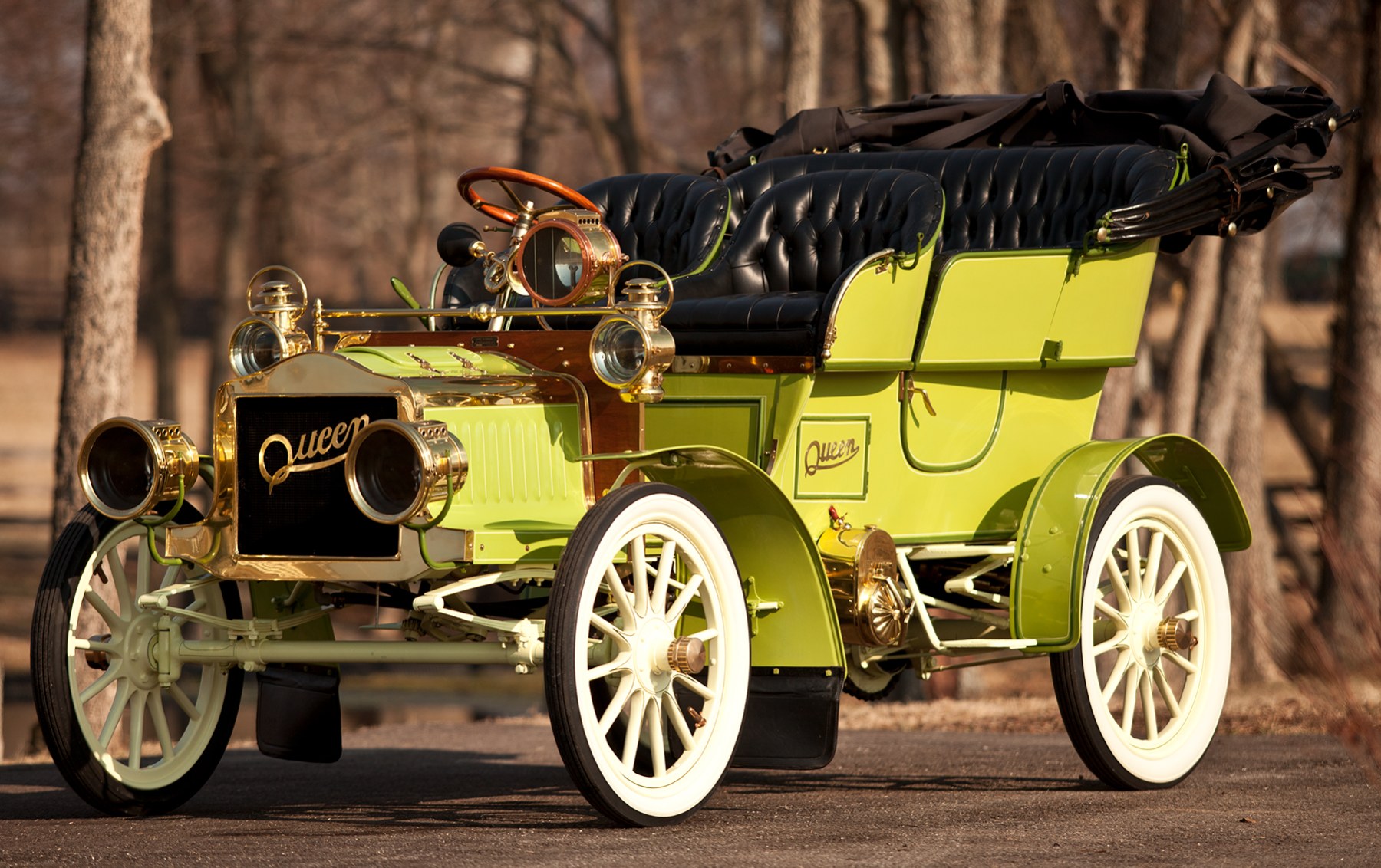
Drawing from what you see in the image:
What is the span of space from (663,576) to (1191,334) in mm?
9133

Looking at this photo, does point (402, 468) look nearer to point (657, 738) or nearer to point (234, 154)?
point (657, 738)

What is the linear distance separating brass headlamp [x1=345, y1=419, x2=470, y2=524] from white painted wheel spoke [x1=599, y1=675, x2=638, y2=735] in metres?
0.67

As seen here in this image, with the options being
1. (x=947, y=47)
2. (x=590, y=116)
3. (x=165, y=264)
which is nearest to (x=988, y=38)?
(x=947, y=47)

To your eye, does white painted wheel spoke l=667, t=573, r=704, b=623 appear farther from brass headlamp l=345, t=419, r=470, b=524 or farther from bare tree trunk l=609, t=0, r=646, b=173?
bare tree trunk l=609, t=0, r=646, b=173

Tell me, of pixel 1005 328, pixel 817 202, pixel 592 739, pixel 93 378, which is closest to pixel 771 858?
pixel 592 739

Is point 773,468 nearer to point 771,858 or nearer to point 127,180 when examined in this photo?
point 771,858

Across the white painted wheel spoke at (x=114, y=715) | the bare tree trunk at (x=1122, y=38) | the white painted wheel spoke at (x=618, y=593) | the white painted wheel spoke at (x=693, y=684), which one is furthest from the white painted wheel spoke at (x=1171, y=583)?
the bare tree trunk at (x=1122, y=38)

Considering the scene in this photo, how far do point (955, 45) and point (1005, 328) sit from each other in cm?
533

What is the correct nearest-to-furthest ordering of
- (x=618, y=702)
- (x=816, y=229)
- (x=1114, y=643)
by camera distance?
(x=618, y=702) < (x=1114, y=643) < (x=816, y=229)

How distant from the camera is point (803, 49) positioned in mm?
13555

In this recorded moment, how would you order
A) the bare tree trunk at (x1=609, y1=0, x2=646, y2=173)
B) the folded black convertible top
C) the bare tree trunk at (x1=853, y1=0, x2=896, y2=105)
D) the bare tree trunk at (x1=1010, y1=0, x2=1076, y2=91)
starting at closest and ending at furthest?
the folded black convertible top
the bare tree trunk at (x1=853, y1=0, x2=896, y2=105)
the bare tree trunk at (x1=1010, y1=0, x2=1076, y2=91)
the bare tree trunk at (x1=609, y1=0, x2=646, y2=173)

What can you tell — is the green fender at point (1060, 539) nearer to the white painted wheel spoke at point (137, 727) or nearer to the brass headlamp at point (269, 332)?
the brass headlamp at point (269, 332)

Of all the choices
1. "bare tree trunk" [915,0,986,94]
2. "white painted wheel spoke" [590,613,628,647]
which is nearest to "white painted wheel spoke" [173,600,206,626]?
"white painted wheel spoke" [590,613,628,647]

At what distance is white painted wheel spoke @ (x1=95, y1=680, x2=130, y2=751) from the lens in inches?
207
